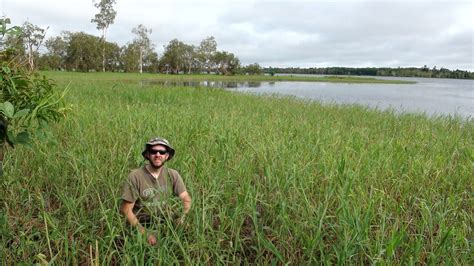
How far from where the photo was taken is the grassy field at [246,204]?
199cm

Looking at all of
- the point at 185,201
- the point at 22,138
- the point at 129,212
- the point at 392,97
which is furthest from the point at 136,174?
the point at 392,97

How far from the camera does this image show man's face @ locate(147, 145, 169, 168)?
2.02m

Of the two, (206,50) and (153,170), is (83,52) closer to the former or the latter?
(206,50)

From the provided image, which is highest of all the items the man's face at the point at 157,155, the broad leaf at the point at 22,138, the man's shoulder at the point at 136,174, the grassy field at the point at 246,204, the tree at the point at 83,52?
the tree at the point at 83,52

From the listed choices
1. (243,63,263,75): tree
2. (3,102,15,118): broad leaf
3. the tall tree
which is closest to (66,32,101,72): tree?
the tall tree

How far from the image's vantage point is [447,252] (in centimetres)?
208

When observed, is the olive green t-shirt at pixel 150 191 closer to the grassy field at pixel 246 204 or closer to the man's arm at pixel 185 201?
the man's arm at pixel 185 201

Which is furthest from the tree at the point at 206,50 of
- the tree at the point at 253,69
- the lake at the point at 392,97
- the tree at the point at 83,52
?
the lake at the point at 392,97

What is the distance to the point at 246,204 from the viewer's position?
7.64 feet

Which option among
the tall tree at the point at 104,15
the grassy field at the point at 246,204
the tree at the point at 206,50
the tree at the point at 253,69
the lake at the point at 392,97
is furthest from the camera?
the tree at the point at 253,69

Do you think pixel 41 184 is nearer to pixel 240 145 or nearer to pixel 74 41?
pixel 240 145

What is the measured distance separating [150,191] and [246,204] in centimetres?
71

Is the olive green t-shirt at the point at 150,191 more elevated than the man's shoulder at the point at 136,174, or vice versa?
the man's shoulder at the point at 136,174

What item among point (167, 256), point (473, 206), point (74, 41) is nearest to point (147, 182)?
point (167, 256)
